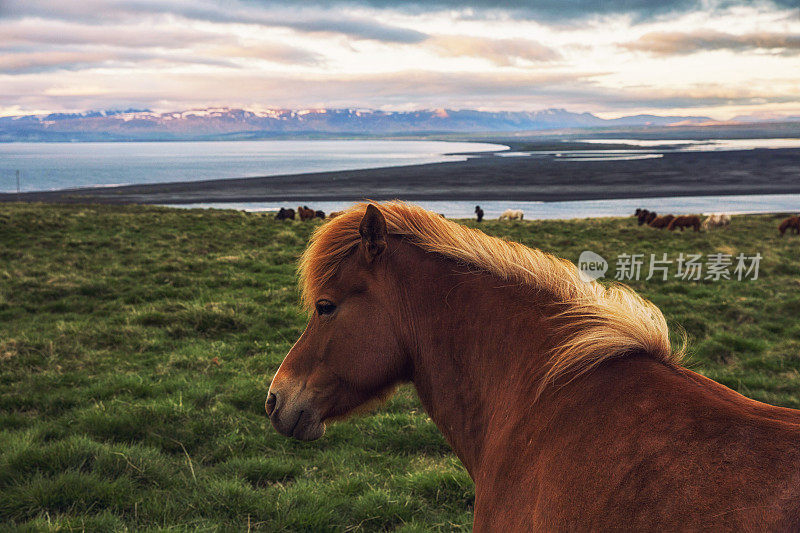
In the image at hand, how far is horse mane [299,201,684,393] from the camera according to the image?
6.75 ft

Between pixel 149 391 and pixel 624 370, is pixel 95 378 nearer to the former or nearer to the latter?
pixel 149 391

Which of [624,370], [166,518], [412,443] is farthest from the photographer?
[412,443]

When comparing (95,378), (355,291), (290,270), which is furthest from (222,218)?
(355,291)

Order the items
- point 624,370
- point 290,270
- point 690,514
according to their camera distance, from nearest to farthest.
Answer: point 690,514, point 624,370, point 290,270

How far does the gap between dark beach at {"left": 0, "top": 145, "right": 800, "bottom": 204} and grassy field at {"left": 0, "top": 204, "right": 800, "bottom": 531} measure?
38448 millimetres

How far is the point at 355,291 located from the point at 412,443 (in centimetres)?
360

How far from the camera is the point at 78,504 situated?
4273 millimetres

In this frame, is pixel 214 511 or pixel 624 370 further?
pixel 214 511

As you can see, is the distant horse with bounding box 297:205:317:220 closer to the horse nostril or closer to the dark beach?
the dark beach

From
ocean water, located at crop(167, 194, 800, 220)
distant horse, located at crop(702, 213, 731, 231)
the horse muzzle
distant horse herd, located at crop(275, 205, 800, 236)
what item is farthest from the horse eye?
ocean water, located at crop(167, 194, 800, 220)

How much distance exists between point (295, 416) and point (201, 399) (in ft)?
13.9

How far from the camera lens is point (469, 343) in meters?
2.48

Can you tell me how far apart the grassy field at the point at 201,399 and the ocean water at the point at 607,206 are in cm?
2959

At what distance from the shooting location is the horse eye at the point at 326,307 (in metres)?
2.61
